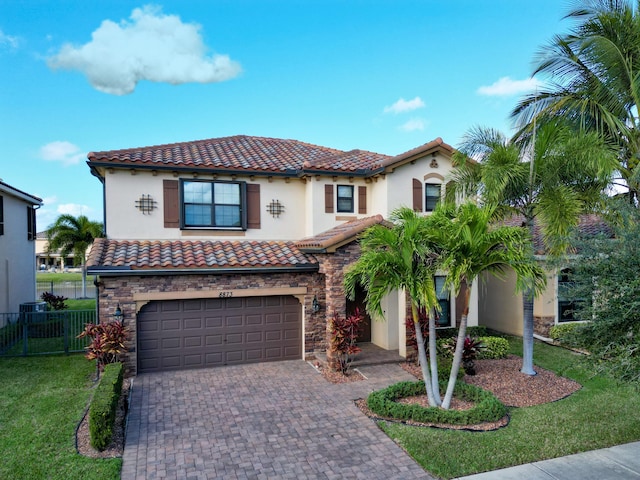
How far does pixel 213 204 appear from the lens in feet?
46.3

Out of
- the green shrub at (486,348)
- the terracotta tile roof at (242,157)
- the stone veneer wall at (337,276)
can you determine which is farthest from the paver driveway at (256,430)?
the terracotta tile roof at (242,157)

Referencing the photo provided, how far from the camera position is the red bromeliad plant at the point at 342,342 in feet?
37.7

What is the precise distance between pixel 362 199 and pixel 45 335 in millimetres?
13885

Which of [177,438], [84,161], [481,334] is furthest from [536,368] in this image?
[84,161]

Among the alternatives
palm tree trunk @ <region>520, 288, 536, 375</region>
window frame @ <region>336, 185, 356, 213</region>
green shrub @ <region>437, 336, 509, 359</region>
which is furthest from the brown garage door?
palm tree trunk @ <region>520, 288, 536, 375</region>

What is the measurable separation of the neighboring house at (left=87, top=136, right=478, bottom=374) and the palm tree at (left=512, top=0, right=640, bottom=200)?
13.3 ft

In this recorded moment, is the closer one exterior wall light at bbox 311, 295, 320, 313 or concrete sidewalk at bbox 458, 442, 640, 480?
concrete sidewalk at bbox 458, 442, 640, 480

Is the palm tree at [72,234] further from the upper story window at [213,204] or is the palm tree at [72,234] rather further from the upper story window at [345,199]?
the upper story window at [345,199]

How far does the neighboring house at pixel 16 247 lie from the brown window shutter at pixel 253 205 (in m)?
11.3

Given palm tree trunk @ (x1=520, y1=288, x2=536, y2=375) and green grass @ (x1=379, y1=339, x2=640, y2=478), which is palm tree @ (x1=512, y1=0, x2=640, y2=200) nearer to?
palm tree trunk @ (x1=520, y1=288, x2=536, y2=375)

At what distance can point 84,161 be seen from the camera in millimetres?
12867

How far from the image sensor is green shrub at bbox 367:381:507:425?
8.05 m

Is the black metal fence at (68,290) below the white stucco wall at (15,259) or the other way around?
below

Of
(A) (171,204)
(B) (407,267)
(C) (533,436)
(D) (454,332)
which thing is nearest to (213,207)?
(A) (171,204)
